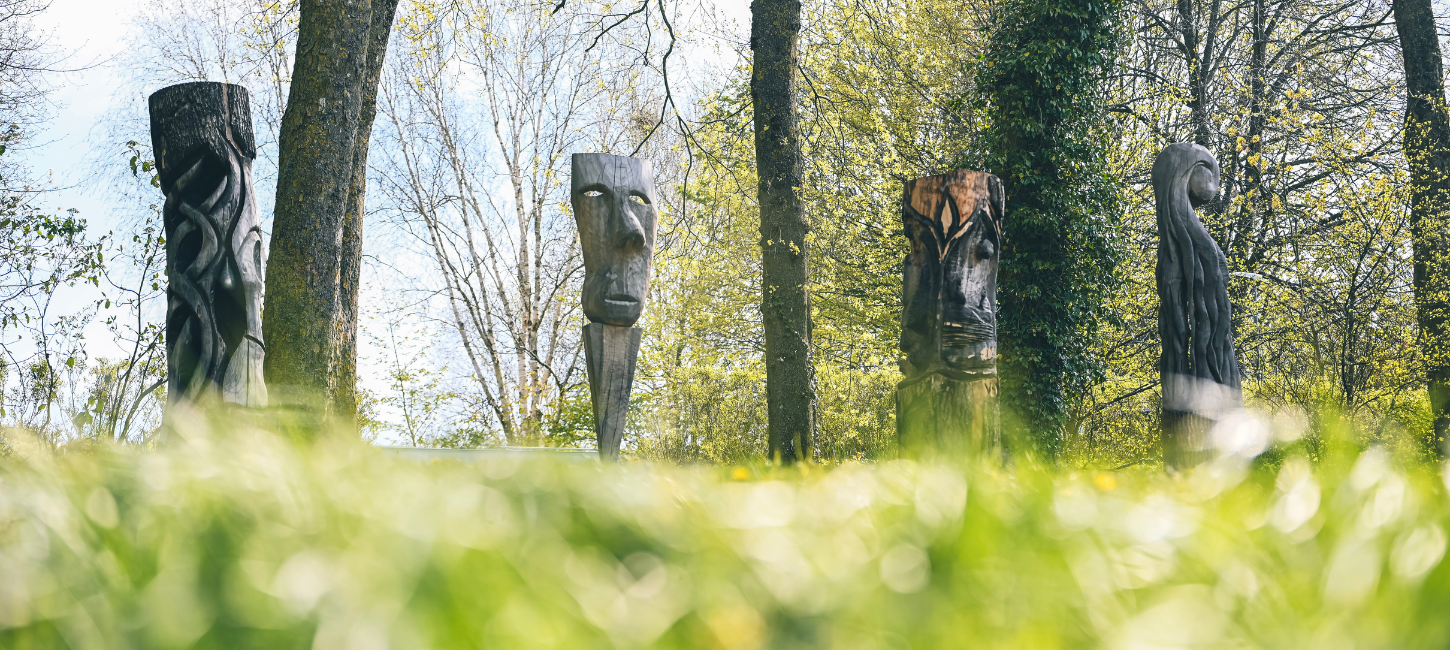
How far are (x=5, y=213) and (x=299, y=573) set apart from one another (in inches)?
497

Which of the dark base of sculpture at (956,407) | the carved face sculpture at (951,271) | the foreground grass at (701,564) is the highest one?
the carved face sculpture at (951,271)

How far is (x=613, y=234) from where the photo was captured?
580 cm

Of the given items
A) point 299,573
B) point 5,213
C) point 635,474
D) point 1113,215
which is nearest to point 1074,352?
point 1113,215

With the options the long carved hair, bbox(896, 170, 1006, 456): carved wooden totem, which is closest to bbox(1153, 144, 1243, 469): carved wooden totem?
the long carved hair

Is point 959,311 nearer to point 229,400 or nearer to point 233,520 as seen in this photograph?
point 229,400

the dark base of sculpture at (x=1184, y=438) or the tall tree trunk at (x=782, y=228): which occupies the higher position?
the tall tree trunk at (x=782, y=228)

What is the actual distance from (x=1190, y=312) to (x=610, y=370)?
12.8 ft

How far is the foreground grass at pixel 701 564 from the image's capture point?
59 cm

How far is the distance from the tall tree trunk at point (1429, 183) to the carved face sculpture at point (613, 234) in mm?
9329

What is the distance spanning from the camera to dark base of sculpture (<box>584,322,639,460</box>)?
223 inches

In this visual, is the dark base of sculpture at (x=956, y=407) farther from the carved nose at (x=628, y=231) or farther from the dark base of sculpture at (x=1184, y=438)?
the carved nose at (x=628, y=231)

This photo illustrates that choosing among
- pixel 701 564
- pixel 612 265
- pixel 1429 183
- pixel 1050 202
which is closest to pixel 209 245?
pixel 612 265

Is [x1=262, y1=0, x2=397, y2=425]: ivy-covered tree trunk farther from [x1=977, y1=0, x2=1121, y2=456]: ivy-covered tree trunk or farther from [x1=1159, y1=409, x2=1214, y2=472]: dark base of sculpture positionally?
[x1=977, y1=0, x2=1121, y2=456]: ivy-covered tree trunk

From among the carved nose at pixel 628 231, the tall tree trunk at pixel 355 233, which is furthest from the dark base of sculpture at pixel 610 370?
the tall tree trunk at pixel 355 233
